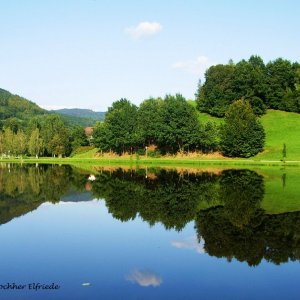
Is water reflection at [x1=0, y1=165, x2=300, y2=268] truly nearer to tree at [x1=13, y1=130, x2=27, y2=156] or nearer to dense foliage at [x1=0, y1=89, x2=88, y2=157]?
dense foliage at [x1=0, y1=89, x2=88, y2=157]

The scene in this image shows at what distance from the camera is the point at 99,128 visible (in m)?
121

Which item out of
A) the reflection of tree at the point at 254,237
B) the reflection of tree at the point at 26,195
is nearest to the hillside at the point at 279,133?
the reflection of tree at the point at 26,195

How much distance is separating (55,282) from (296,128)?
105699 mm

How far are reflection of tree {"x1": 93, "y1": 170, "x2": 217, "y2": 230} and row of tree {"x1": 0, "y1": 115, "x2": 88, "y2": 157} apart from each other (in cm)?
8751

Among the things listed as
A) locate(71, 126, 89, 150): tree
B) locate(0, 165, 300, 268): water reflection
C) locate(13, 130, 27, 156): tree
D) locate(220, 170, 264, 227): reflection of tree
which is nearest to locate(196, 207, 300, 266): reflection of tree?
locate(0, 165, 300, 268): water reflection

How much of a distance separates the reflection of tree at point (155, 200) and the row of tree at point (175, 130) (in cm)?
5374

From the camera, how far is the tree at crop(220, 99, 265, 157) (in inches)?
3745

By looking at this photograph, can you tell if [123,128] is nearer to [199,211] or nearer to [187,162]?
[187,162]

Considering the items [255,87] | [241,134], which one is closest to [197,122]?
[241,134]

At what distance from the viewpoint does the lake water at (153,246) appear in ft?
46.9

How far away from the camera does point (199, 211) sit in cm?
2888

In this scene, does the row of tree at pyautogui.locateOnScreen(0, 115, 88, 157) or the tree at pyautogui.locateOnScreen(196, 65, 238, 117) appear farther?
the row of tree at pyautogui.locateOnScreen(0, 115, 88, 157)

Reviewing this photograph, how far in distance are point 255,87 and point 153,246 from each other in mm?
107466

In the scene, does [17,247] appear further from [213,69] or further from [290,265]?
[213,69]
